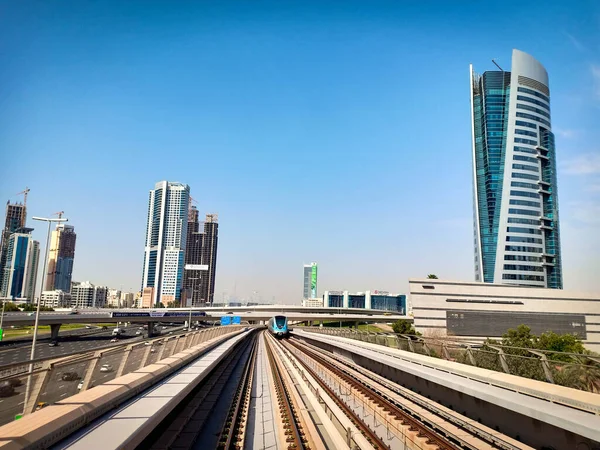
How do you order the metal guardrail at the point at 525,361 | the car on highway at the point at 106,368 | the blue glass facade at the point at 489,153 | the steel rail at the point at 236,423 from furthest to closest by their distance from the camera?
the blue glass facade at the point at 489,153, the steel rail at the point at 236,423, the metal guardrail at the point at 525,361, the car on highway at the point at 106,368

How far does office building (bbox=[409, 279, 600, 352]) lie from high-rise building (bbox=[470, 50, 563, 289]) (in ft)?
67.3

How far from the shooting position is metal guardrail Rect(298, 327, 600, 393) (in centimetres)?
970

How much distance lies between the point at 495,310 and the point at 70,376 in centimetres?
8927

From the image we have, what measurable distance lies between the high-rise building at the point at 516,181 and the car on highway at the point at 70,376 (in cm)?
11272

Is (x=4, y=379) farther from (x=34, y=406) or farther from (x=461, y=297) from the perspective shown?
(x=461, y=297)

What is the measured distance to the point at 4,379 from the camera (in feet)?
17.2

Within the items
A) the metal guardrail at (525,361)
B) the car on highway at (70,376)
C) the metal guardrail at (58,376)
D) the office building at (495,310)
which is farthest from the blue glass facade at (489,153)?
the car on highway at (70,376)

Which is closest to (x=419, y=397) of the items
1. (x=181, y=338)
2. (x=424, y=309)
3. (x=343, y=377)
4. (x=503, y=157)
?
(x=343, y=377)

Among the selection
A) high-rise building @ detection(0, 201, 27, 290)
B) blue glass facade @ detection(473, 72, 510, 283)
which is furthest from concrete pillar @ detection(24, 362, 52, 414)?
high-rise building @ detection(0, 201, 27, 290)

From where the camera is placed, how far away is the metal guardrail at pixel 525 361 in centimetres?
970

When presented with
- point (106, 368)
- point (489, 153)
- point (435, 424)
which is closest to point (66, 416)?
point (106, 368)

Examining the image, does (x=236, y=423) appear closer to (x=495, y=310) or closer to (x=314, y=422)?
(x=314, y=422)

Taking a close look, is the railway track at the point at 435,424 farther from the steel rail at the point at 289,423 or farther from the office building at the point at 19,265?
the office building at the point at 19,265

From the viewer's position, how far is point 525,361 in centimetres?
1156
